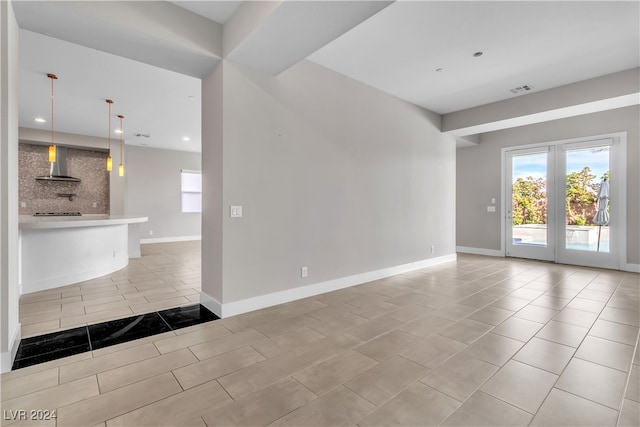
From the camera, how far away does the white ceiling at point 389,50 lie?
8.59ft

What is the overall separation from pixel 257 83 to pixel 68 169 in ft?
23.7

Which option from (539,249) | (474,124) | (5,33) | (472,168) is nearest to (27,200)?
(5,33)

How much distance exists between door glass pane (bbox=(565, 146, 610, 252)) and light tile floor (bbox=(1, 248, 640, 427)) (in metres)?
2.72

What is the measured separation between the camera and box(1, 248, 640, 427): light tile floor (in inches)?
62.7

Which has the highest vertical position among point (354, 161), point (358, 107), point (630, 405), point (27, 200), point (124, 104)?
point (124, 104)

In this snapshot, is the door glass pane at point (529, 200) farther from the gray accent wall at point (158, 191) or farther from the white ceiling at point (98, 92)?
the gray accent wall at point (158, 191)

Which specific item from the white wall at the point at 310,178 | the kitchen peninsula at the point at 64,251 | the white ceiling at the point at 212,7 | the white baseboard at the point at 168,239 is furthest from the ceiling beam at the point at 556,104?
the white baseboard at the point at 168,239

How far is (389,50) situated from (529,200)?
15.8 ft

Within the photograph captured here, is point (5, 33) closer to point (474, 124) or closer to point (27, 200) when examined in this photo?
point (474, 124)

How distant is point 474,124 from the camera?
5.39m

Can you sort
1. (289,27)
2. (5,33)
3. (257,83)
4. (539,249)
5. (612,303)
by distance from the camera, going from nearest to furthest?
(5,33), (289,27), (257,83), (612,303), (539,249)

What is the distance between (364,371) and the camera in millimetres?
2008

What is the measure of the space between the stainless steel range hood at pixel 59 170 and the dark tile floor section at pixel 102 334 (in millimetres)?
6299

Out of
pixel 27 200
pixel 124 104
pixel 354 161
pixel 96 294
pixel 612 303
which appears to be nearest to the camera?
pixel 612 303
